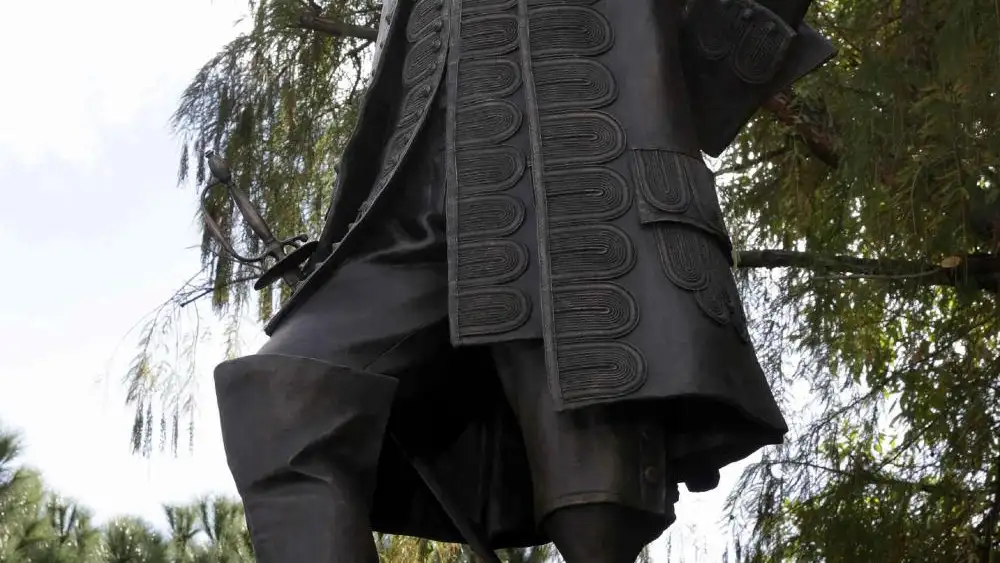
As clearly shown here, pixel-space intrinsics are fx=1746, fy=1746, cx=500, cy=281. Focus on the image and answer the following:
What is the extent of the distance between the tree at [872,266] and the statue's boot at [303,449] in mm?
2467

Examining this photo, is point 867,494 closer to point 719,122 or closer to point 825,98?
point 825,98

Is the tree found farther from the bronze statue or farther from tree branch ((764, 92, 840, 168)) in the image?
the bronze statue

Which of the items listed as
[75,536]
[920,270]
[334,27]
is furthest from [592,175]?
[75,536]

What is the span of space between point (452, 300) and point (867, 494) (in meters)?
3.26

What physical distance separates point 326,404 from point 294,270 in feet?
1.87

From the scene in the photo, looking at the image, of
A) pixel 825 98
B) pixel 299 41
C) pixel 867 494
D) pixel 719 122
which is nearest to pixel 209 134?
pixel 299 41

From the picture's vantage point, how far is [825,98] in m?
5.58

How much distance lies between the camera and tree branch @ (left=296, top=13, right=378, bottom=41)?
6.96 metres

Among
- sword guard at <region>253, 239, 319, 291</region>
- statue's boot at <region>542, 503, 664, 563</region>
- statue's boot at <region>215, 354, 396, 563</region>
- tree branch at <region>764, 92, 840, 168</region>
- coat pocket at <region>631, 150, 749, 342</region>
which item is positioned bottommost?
statue's boot at <region>542, 503, 664, 563</region>

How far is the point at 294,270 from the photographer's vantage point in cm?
283

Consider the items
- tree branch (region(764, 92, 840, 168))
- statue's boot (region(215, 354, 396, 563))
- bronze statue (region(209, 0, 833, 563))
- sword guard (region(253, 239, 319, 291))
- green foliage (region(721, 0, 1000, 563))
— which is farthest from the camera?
tree branch (region(764, 92, 840, 168))

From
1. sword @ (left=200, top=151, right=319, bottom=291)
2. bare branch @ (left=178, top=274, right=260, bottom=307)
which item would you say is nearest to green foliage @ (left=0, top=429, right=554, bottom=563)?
bare branch @ (left=178, top=274, right=260, bottom=307)

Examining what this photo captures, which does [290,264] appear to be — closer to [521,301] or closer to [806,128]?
[521,301]

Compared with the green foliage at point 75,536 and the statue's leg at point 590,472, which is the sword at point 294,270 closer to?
the statue's leg at point 590,472
